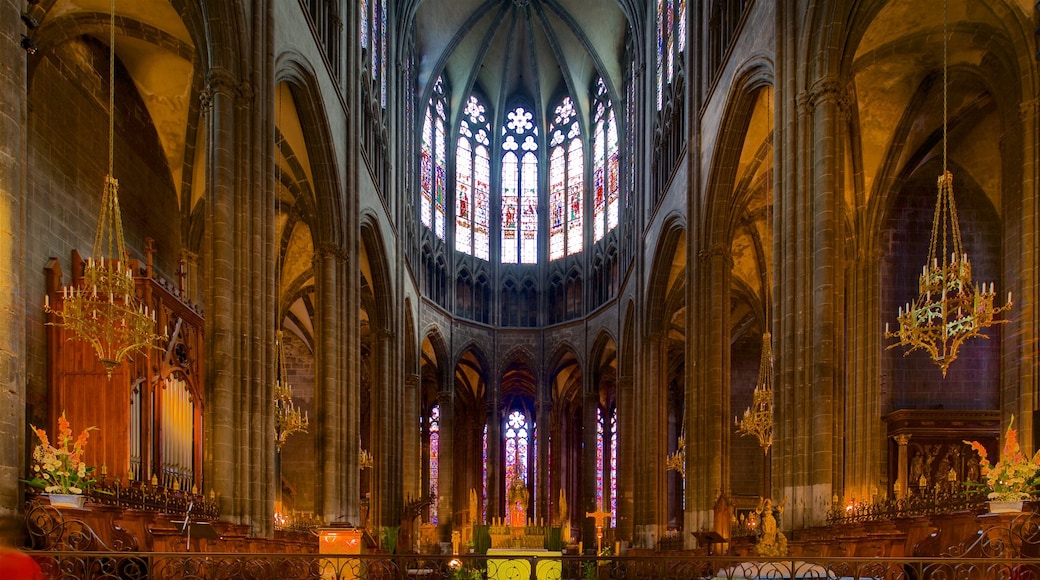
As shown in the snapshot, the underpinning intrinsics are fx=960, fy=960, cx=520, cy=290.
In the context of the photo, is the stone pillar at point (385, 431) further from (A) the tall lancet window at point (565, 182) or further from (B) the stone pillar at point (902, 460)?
(B) the stone pillar at point (902, 460)

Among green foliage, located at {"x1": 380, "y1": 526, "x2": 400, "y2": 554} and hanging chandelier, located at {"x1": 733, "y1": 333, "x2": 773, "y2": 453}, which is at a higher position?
hanging chandelier, located at {"x1": 733, "y1": 333, "x2": 773, "y2": 453}

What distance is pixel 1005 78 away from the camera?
18047 millimetres

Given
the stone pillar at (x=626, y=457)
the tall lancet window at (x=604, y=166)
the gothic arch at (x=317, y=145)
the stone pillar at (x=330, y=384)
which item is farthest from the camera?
the tall lancet window at (x=604, y=166)

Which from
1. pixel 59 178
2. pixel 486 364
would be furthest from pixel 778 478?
pixel 486 364

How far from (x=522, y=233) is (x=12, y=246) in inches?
1405

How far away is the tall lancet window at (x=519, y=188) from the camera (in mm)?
44562

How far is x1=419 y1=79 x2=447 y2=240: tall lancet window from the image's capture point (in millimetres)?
40688

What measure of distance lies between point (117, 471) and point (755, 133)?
50.3 feet

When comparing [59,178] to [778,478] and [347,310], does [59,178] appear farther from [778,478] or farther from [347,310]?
[778,478]

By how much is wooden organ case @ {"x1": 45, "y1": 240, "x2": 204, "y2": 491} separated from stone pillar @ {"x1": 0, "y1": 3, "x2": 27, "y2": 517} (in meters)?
5.04

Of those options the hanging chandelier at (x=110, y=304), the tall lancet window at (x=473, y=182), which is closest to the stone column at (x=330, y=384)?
the hanging chandelier at (x=110, y=304)

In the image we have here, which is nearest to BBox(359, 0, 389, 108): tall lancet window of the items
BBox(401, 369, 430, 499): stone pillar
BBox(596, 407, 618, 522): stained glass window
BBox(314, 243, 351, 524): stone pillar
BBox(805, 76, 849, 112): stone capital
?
BBox(314, 243, 351, 524): stone pillar

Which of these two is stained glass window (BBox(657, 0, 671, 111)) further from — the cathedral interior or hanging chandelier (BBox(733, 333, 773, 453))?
hanging chandelier (BBox(733, 333, 773, 453))

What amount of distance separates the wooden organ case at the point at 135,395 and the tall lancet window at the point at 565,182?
89.4 feet
